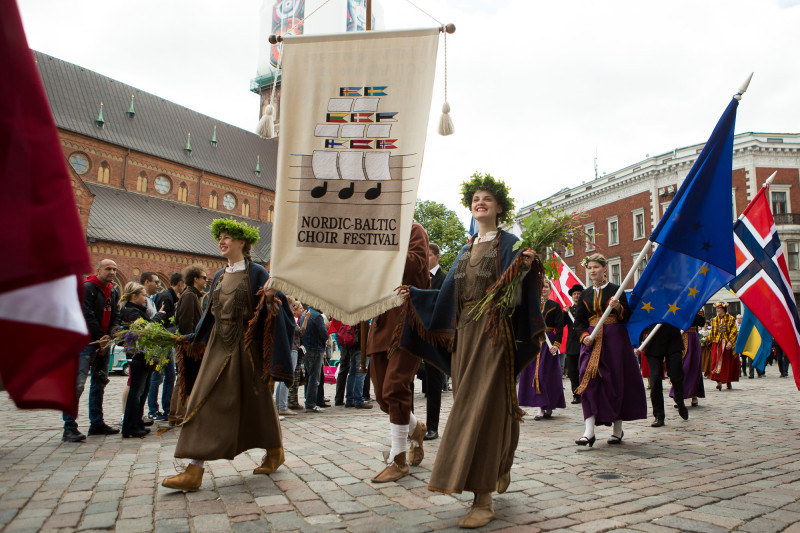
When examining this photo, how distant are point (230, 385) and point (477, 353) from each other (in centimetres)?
197

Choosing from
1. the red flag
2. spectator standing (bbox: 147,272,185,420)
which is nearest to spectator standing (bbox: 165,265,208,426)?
spectator standing (bbox: 147,272,185,420)

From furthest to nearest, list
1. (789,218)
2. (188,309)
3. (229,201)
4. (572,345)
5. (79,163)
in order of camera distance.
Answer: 1. (229,201)
2. (79,163)
3. (789,218)
4. (572,345)
5. (188,309)

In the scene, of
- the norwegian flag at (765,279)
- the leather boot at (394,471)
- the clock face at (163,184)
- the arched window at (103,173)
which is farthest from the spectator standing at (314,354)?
the clock face at (163,184)

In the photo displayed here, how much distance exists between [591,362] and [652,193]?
36.1 meters

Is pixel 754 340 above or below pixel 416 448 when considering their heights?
above

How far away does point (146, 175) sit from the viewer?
144 feet

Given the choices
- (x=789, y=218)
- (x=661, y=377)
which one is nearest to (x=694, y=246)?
(x=661, y=377)

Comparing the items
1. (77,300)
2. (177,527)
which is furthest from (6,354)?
(177,527)

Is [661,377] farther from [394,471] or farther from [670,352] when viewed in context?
[394,471]

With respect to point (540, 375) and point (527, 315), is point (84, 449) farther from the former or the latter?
point (540, 375)

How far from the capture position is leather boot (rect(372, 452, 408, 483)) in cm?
424

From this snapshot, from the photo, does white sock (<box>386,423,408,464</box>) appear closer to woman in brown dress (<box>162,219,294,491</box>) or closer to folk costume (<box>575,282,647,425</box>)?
woman in brown dress (<box>162,219,294,491</box>)

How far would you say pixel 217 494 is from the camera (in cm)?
395

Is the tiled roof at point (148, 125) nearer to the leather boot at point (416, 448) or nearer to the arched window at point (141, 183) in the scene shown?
the arched window at point (141, 183)
